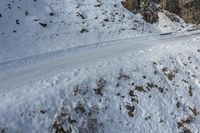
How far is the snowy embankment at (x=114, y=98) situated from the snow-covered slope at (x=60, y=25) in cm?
481

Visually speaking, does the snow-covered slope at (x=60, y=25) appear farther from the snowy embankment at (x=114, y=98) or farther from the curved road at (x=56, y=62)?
the snowy embankment at (x=114, y=98)

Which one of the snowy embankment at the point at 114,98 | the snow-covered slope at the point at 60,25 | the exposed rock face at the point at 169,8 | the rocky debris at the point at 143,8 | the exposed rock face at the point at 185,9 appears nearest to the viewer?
the snowy embankment at the point at 114,98

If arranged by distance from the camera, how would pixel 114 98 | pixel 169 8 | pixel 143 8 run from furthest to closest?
pixel 169 8
pixel 143 8
pixel 114 98

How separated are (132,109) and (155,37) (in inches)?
523

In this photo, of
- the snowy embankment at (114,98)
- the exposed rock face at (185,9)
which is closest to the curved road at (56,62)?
the snowy embankment at (114,98)

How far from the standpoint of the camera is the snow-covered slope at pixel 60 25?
68.9ft

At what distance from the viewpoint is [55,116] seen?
43.4ft

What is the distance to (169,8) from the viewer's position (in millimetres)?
34375

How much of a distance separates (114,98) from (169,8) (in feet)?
71.0

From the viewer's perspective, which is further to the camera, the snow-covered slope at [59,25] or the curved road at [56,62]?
the snow-covered slope at [59,25]

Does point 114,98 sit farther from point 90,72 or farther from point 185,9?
point 185,9

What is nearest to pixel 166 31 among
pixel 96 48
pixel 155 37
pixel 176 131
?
pixel 155 37

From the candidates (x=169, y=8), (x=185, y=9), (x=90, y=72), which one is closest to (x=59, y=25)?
(x=90, y=72)

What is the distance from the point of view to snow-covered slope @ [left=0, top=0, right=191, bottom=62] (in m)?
21.0
